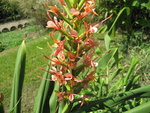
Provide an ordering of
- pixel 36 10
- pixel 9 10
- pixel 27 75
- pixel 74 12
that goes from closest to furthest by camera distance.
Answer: pixel 74 12 → pixel 27 75 → pixel 36 10 → pixel 9 10

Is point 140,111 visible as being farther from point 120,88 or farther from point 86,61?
point 120,88

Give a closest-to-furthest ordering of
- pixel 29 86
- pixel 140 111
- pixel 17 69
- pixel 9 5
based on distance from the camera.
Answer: pixel 140 111 → pixel 17 69 → pixel 29 86 → pixel 9 5

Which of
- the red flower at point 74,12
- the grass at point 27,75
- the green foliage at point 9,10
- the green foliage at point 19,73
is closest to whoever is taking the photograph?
the red flower at point 74,12

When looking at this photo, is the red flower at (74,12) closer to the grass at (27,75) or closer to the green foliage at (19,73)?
the green foliage at (19,73)

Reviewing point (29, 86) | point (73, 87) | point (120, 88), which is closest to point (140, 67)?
point (120, 88)

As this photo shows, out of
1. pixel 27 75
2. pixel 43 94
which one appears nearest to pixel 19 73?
pixel 43 94

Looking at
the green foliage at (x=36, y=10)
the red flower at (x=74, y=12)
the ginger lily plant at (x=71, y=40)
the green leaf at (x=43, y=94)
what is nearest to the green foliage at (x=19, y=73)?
the green leaf at (x=43, y=94)

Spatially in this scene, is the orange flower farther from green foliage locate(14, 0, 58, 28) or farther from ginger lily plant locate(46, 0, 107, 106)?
green foliage locate(14, 0, 58, 28)

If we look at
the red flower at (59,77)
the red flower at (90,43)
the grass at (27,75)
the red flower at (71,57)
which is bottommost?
the grass at (27,75)

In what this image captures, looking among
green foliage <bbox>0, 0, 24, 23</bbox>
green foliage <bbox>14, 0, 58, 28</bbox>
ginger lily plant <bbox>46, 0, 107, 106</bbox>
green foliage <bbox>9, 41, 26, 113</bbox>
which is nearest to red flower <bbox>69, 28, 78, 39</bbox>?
ginger lily plant <bbox>46, 0, 107, 106</bbox>

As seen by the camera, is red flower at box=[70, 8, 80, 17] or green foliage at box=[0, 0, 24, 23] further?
green foliage at box=[0, 0, 24, 23]

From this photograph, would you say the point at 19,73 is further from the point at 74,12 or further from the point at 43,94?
the point at 74,12
